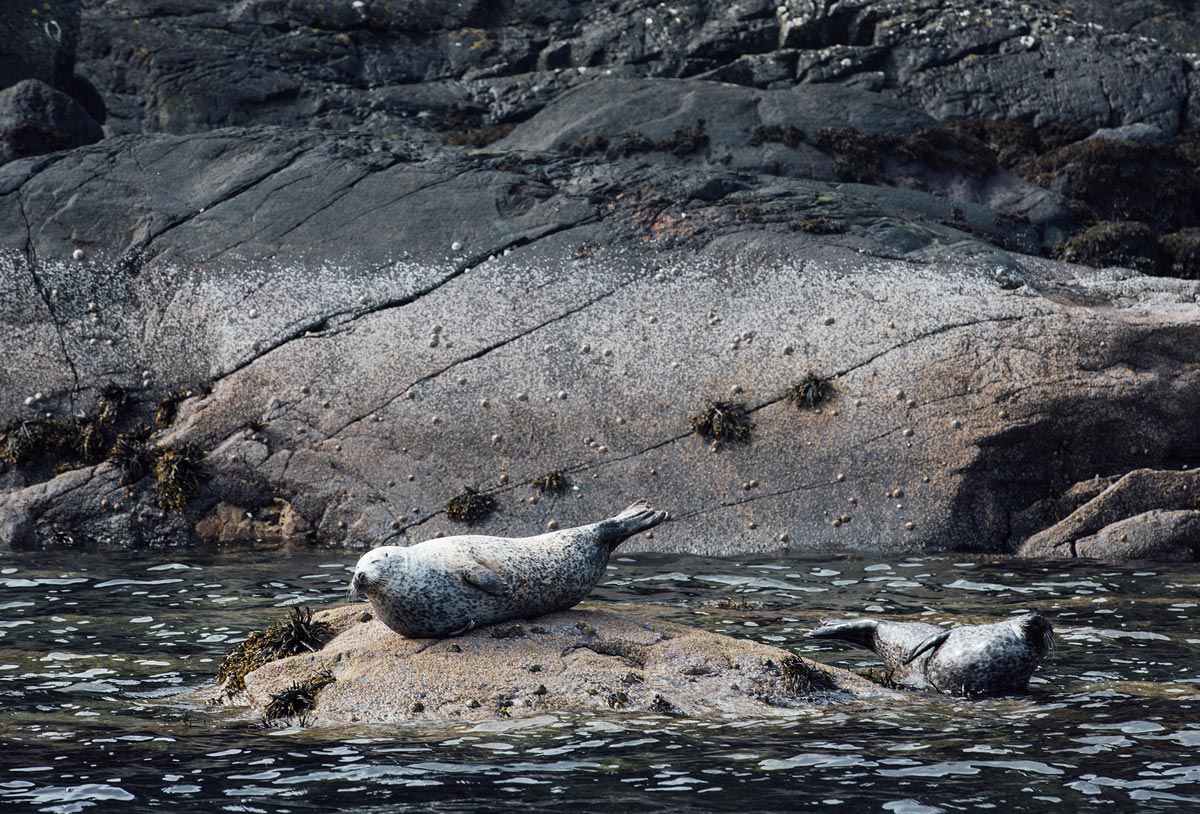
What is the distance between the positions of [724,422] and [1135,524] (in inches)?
188

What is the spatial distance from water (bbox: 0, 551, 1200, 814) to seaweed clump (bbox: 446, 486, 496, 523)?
4118 mm

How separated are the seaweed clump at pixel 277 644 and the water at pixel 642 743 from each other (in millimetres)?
308

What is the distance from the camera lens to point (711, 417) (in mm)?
16109

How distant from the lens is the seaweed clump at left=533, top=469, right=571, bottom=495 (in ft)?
52.3

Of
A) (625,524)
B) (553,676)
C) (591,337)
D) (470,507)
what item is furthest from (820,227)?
(553,676)

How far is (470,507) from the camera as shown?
15844 millimetres

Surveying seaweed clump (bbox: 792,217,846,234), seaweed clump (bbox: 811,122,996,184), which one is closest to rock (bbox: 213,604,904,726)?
seaweed clump (bbox: 792,217,846,234)

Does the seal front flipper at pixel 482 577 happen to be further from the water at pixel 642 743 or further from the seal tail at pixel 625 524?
the water at pixel 642 743

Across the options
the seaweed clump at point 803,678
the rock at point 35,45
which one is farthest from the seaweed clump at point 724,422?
the rock at point 35,45

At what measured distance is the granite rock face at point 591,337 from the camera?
15766mm

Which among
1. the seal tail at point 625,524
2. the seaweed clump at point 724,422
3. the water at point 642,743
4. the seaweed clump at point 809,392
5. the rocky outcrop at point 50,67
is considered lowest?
the water at point 642,743

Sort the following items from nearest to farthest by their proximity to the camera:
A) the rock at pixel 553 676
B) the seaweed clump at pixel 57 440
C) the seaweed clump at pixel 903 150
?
the rock at pixel 553 676
the seaweed clump at pixel 57 440
the seaweed clump at pixel 903 150

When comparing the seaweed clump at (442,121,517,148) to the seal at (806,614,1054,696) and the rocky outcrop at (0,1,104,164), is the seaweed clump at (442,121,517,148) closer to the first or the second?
the rocky outcrop at (0,1,104,164)

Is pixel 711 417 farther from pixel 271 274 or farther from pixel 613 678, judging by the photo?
pixel 613 678
